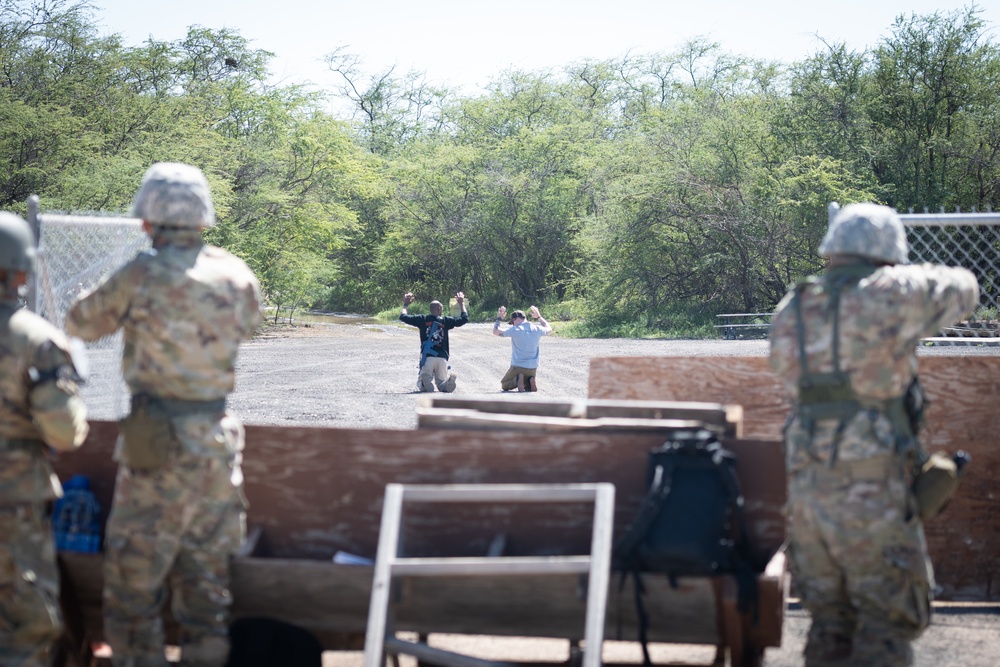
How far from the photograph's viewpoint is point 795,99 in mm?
37531

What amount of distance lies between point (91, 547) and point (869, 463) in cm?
316

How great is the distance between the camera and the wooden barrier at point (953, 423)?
5.92m

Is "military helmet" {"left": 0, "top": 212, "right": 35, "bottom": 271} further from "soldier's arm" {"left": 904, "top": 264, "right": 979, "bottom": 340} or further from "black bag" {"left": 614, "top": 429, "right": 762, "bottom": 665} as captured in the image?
"soldier's arm" {"left": 904, "top": 264, "right": 979, "bottom": 340}

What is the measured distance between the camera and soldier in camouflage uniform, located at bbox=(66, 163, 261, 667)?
3.84 meters

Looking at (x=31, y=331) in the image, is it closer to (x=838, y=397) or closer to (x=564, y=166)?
(x=838, y=397)

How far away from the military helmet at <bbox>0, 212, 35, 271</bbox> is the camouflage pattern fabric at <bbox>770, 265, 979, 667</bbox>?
2.88 m

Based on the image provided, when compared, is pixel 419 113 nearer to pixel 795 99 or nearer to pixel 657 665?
pixel 795 99

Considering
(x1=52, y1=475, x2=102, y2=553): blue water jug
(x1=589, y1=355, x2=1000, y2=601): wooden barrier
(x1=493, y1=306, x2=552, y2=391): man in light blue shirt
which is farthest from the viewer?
(x1=493, y1=306, x2=552, y2=391): man in light blue shirt

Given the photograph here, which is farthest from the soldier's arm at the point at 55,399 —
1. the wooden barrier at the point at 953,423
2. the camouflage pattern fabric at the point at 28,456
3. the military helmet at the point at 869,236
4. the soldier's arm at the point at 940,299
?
the wooden barrier at the point at 953,423

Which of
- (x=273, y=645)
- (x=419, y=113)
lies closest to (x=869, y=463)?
(x=273, y=645)

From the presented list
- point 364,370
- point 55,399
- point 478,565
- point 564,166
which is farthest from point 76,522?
point 564,166

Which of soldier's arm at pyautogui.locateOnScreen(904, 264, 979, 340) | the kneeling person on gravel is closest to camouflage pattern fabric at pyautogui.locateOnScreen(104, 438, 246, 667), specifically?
soldier's arm at pyautogui.locateOnScreen(904, 264, 979, 340)

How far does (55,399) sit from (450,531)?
1623mm

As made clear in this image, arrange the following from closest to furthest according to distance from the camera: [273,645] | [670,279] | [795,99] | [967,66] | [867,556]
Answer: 1. [867,556]
2. [273,645]
3. [967,66]
4. [795,99]
5. [670,279]
